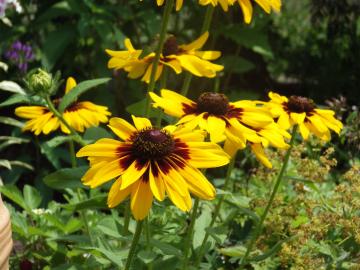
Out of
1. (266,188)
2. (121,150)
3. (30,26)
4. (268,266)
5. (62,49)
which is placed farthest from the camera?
(30,26)

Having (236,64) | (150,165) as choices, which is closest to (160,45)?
(150,165)

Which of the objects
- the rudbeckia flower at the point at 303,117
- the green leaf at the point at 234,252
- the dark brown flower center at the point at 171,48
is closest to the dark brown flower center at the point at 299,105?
the rudbeckia flower at the point at 303,117

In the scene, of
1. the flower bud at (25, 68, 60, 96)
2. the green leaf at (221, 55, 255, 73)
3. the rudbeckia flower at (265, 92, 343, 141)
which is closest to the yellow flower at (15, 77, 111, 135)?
the flower bud at (25, 68, 60, 96)

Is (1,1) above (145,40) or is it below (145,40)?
above

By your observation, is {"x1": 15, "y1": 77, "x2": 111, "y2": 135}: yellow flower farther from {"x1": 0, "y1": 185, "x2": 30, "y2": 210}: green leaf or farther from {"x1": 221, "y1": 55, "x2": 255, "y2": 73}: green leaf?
{"x1": 221, "y1": 55, "x2": 255, "y2": 73}: green leaf

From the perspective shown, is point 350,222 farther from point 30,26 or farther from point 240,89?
point 240,89

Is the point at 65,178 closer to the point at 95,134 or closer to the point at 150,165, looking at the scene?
the point at 95,134

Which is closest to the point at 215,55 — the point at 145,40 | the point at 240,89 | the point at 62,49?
the point at 62,49
